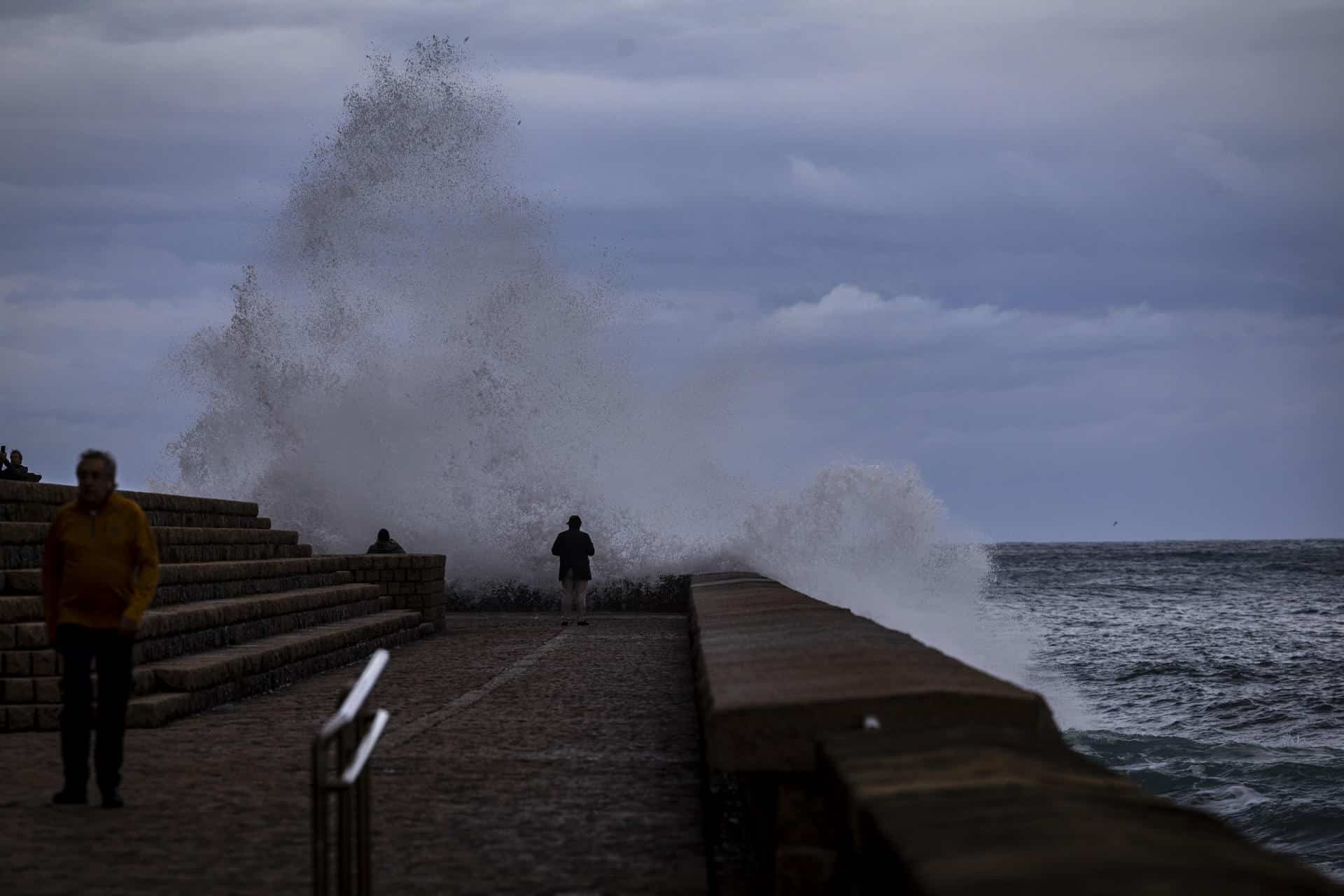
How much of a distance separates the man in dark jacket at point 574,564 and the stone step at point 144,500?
13.0 ft

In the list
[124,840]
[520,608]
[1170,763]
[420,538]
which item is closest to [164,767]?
[124,840]

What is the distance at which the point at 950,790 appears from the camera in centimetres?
346

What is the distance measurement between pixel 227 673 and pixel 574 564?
355 inches

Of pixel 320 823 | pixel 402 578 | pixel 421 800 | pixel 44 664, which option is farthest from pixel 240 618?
pixel 320 823

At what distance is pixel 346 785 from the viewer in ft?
12.8

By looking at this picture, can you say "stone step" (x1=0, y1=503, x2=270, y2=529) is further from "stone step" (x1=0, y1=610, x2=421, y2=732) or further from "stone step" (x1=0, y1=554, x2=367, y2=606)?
"stone step" (x1=0, y1=610, x2=421, y2=732)

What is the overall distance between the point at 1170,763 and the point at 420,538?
14260mm

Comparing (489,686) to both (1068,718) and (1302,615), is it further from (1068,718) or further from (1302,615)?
(1302,615)

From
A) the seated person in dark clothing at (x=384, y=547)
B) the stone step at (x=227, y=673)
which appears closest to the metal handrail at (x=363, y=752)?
the stone step at (x=227, y=673)

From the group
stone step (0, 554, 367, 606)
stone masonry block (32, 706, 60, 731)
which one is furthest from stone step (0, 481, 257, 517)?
stone masonry block (32, 706, 60, 731)

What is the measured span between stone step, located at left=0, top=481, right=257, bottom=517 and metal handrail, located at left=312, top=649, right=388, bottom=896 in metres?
5.24

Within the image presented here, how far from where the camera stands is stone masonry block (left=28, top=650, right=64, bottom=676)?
9234 millimetres

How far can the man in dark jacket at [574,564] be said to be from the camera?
1938 centimetres

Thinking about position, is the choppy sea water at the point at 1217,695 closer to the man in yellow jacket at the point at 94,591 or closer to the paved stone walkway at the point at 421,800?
the paved stone walkway at the point at 421,800
